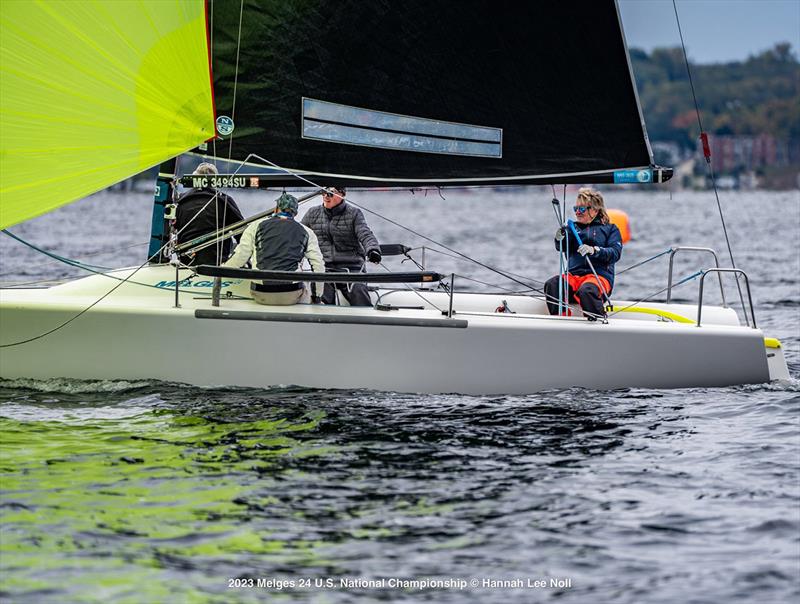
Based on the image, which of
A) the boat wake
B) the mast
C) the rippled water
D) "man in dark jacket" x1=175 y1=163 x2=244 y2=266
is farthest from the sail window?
the boat wake

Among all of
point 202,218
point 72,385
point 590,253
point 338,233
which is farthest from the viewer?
point 338,233

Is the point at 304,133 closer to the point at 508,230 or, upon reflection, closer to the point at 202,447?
the point at 202,447

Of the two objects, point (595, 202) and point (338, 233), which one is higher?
point (595, 202)

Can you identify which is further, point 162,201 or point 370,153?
point 162,201

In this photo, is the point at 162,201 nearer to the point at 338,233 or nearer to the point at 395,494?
the point at 338,233

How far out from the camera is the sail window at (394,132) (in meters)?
8.82

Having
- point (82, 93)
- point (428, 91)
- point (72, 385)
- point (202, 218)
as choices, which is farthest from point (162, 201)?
point (428, 91)

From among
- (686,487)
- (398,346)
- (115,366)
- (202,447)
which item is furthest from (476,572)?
(115,366)

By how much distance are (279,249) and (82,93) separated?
1.79m

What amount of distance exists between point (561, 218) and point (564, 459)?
8.46 feet

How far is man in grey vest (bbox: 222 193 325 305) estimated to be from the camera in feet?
28.4

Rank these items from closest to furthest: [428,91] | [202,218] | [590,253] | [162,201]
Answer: [428,91], [590,253], [202,218], [162,201]

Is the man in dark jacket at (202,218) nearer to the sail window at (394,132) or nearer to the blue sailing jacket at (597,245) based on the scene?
the sail window at (394,132)

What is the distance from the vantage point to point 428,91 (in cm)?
881
